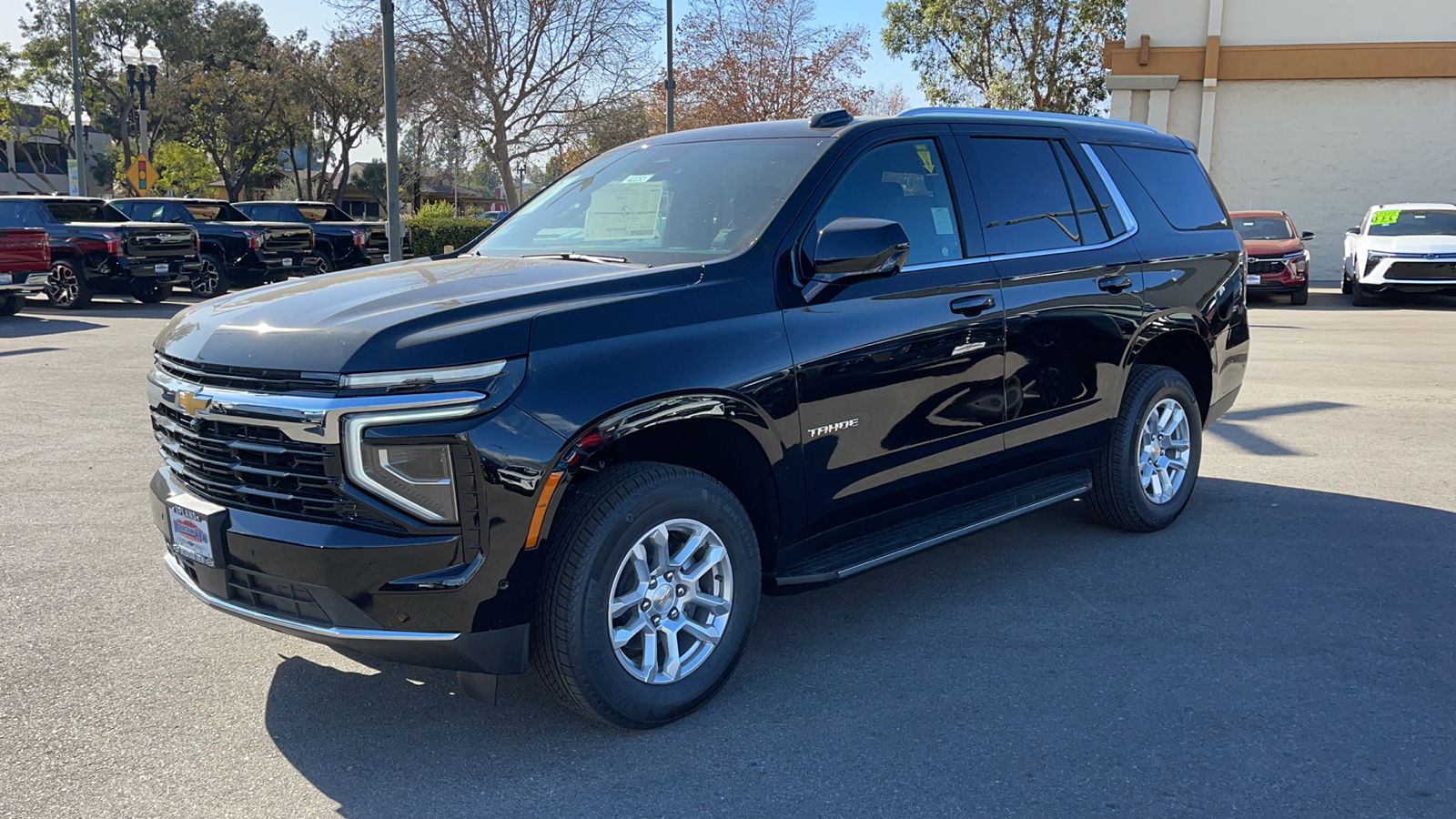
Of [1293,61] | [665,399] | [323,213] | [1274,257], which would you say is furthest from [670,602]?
[1293,61]

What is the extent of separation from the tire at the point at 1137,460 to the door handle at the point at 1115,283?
0.50 m

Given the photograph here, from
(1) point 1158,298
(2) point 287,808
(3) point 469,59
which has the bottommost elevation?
(2) point 287,808

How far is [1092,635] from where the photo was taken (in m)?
4.44

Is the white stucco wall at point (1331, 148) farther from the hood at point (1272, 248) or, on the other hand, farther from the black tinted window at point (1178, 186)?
the black tinted window at point (1178, 186)

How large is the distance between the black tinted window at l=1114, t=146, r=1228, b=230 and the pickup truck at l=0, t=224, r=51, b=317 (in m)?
16.1

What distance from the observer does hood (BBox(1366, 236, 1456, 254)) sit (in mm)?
18766

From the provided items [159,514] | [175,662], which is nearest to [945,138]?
[159,514]

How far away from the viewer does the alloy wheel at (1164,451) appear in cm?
573

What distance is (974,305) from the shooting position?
455 cm

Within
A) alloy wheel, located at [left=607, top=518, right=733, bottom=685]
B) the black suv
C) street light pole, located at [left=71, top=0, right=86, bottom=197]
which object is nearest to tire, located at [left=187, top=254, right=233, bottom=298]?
street light pole, located at [left=71, top=0, right=86, bottom=197]

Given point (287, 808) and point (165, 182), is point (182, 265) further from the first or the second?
point (165, 182)

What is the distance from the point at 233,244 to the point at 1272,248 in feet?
59.9

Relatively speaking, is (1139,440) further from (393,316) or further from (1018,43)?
(1018,43)

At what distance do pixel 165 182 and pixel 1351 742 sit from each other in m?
47.5
